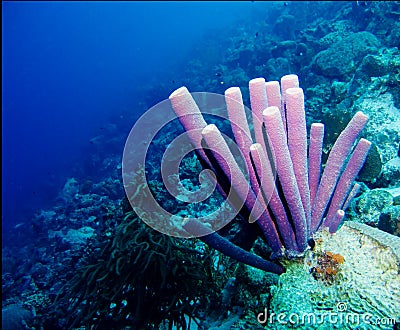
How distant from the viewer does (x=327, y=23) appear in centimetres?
1364

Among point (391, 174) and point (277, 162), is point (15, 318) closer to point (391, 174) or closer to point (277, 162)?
point (277, 162)

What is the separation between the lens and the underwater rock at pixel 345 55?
9.05m

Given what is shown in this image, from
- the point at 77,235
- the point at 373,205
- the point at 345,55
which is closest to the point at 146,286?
the point at 373,205

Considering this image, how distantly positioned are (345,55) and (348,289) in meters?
9.56

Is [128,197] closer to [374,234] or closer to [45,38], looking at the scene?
[374,234]

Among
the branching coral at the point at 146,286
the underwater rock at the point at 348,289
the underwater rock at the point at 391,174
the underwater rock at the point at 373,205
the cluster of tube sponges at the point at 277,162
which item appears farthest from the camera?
the underwater rock at the point at 391,174

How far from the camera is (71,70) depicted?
300 feet

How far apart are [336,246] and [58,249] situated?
8817 millimetres

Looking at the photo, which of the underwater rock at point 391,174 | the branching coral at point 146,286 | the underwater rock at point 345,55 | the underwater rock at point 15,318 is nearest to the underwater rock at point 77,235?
the underwater rock at point 15,318

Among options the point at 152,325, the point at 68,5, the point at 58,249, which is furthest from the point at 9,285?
the point at 68,5

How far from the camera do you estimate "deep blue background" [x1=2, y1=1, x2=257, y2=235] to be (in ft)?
93.7

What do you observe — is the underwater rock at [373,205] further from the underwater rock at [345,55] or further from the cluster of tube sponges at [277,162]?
the underwater rock at [345,55]

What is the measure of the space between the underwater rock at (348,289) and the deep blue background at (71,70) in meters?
17.8

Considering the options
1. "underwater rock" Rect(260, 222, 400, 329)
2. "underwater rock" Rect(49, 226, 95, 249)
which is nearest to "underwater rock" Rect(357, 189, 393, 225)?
"underwater rock" Rect(260, 222, 400, 329)
